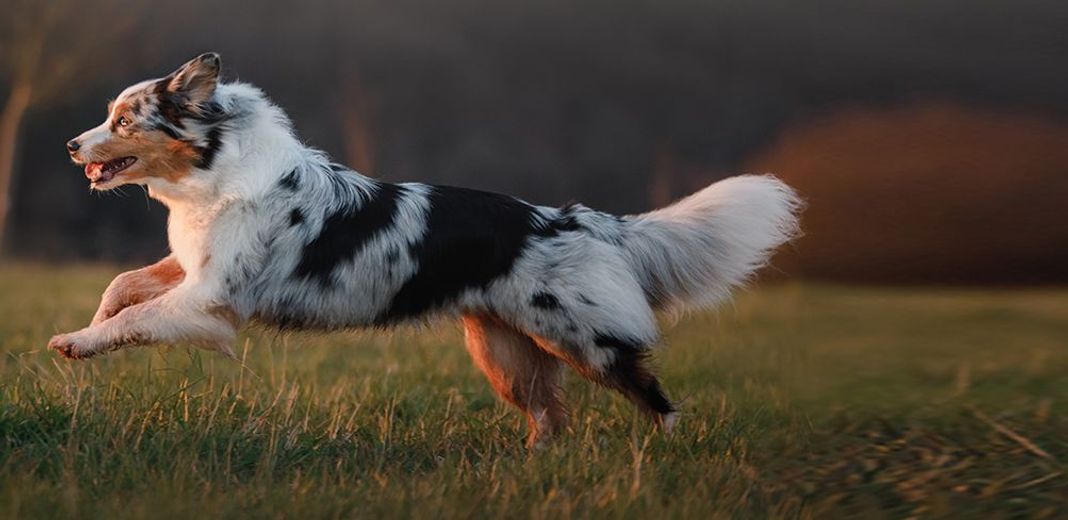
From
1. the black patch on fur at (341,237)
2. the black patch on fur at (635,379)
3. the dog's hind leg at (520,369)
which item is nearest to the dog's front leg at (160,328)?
the black patch on fur at (341,237)

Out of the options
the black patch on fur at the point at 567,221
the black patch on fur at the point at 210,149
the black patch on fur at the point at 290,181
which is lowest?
the black patch on fur at the point at 567,221

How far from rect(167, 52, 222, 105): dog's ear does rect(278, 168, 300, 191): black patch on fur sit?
0.46 meters

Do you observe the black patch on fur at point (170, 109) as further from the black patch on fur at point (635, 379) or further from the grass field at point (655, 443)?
the black patch on fur at point (635, 379)

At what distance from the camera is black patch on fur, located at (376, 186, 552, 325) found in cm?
450

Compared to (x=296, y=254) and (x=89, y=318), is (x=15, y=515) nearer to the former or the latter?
(x=296, y=254)

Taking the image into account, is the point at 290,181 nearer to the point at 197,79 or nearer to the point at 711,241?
the point at 197,79

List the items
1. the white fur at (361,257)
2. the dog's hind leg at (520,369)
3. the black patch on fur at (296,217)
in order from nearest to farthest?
the white fur at (361,257), the black patch on fur at (296,217), the dog's hind leg at (520,369)

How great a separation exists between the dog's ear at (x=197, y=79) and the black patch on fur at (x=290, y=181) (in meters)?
0.46

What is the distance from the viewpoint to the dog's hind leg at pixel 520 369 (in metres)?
4.82

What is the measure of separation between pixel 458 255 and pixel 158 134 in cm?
132

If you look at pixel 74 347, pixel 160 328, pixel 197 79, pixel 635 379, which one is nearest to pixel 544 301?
pixel 635 379

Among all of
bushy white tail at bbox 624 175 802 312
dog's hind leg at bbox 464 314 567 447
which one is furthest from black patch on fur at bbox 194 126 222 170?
bushy white tail at bbox 624 175 802 312

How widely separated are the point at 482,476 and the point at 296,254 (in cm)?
136

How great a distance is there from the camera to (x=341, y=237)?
4.44m
